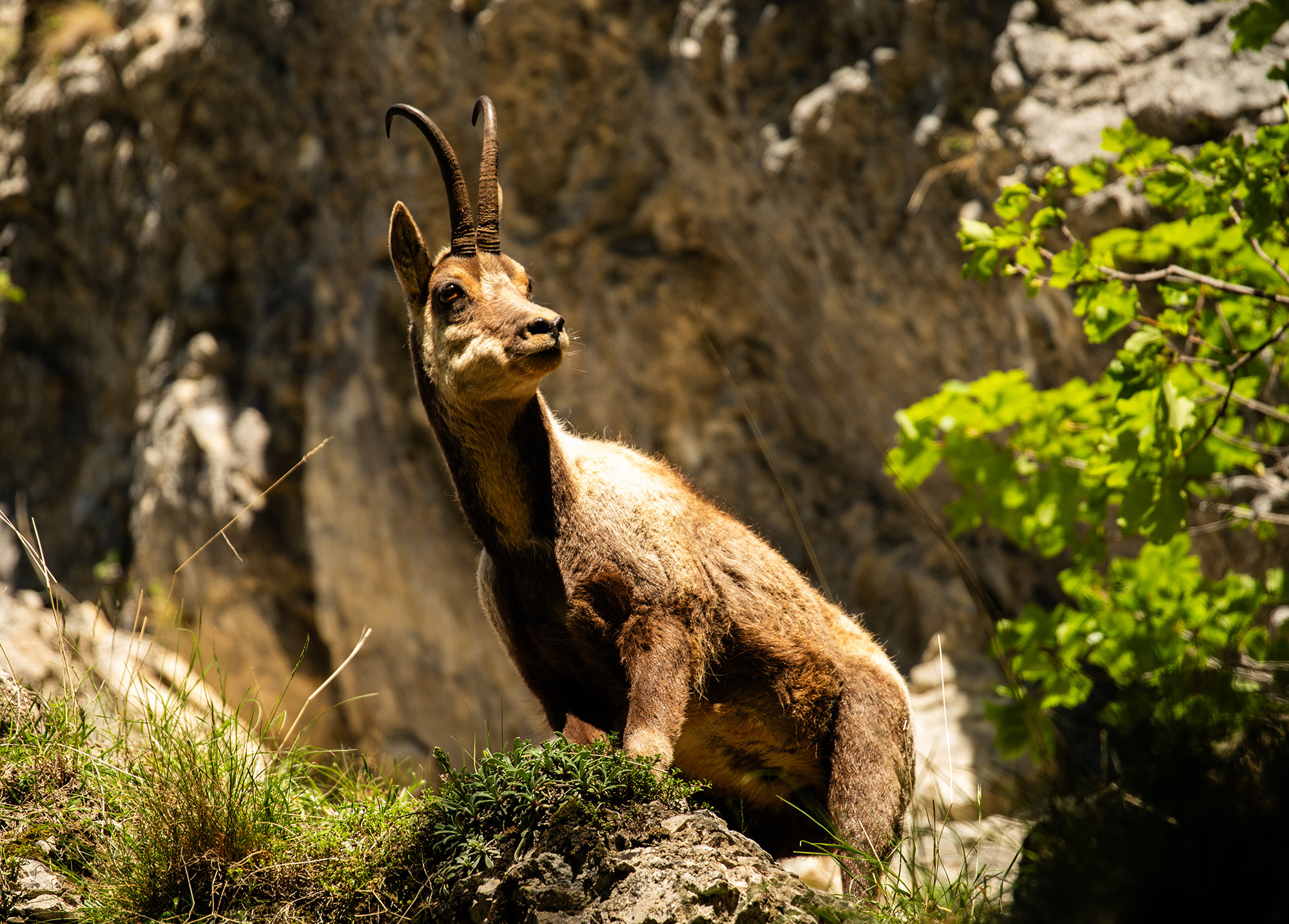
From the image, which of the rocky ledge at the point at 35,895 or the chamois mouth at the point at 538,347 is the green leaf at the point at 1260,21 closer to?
the chamois mouth at the point at 538,347

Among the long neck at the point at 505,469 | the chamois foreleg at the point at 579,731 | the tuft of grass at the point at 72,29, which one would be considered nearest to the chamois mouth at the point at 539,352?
the long neck at the point at 505,469

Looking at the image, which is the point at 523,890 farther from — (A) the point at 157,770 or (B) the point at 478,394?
(B) the point at 478,394

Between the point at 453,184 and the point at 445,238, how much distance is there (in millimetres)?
8822

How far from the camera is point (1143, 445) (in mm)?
4270

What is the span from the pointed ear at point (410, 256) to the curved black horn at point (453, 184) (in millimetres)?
146

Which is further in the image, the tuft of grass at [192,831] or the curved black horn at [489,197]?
the curved black horn at [489,197]

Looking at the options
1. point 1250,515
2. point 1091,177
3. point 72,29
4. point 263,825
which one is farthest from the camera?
point 72,29

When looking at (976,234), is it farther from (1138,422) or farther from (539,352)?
(539,352)

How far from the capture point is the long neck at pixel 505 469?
377 cm

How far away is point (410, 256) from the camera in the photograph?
13.9ft

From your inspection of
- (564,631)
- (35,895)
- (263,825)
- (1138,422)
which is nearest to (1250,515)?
(1138,422)

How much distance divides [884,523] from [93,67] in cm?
1372

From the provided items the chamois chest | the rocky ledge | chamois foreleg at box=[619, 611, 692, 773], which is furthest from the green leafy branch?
the rocky ledge

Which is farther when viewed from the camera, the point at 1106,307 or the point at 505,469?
the point at 1106,307
